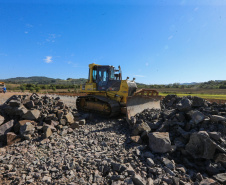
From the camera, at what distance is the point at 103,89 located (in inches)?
368

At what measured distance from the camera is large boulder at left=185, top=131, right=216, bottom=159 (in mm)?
4082

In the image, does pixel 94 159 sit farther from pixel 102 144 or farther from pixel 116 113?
pixel 116 113

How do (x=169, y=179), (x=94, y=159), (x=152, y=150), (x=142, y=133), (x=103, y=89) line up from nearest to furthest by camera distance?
(x=169, y=179) < (x=94, y=159) < (x=152, y=150) < (x=142, y=133) < (x=103, y=89)

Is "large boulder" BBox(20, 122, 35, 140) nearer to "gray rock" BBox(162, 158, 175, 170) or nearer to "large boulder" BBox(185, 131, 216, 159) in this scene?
"gray rock" BBox(162, 158, 175, 170)

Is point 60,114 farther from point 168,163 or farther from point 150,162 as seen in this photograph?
point 168,163

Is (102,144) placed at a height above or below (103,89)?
below

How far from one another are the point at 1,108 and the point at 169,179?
7.40 m

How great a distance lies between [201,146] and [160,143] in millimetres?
1213

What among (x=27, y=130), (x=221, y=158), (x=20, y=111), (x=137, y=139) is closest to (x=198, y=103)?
(x=221, y=158)

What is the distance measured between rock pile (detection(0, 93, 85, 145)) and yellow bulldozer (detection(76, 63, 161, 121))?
2088 mm

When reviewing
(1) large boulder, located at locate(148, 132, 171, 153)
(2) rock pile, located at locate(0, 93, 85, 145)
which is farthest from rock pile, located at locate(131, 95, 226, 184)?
(2) rock pile, located at locate(0, 93, 85, 145)

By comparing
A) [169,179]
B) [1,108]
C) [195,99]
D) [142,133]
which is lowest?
[169,179]

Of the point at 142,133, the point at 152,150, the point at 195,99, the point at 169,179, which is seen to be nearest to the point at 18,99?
the point at 142,133

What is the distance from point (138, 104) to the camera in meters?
7.86
